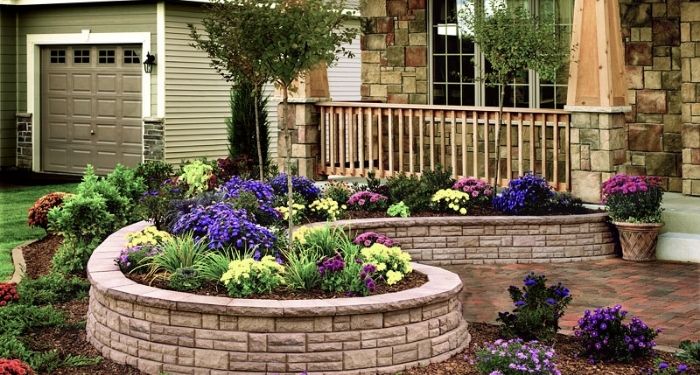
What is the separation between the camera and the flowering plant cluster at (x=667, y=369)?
5609 mm

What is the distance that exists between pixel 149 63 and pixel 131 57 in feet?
2.74

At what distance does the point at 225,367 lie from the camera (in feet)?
19.0

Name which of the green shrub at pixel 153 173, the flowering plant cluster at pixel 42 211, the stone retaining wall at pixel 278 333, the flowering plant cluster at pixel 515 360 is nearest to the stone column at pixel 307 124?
the green shrub at pixel 153 173

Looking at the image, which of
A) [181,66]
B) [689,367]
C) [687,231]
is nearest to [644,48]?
[687,231]

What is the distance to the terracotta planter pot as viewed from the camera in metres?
9.60

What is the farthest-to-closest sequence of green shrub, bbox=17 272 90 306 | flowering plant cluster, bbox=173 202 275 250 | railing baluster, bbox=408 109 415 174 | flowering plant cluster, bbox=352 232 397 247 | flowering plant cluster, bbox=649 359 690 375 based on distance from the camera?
railing baluster, bbox=408 109 415 174
green shrub, bbox=17 272 90 306
flowering plant cluster, bbox=352 232 397 247
flowering plant cluster, bbox=173 202 275 250
flowering plant cluster, bbox=649 359 690 375

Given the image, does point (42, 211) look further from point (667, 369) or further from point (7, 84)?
point (7, 84)

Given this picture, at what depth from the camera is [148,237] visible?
24.6 ft

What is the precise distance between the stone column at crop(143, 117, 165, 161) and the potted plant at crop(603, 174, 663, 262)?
9.74 meters

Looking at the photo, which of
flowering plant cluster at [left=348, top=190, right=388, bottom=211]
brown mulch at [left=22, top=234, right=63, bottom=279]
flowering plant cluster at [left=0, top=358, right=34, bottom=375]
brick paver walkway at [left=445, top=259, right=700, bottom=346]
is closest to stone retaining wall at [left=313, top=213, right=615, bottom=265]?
brick paver walkway at [left=445, top=259, right=700, bottom=346]

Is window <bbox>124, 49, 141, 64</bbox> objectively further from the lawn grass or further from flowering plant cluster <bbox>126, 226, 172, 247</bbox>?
flowering plant cluster <bbox>126, 226, 172, 247</bbox>

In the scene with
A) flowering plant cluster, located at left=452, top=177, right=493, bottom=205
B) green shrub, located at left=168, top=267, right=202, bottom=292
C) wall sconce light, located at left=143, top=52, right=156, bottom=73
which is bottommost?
green shrub, located at left=168, top=267, right=202, bottom=292

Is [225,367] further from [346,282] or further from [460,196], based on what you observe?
[460,196]

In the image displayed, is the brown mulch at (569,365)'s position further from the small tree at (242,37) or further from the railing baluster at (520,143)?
the railing baluster at (520,143)
